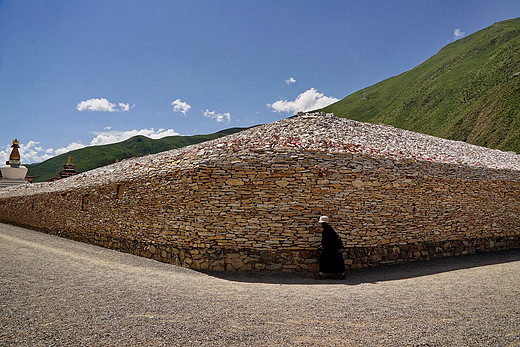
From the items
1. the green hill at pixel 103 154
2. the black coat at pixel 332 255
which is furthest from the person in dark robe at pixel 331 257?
the green hill at pixel 103 154

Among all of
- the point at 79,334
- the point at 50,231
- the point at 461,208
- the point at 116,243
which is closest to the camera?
the point at 79,334

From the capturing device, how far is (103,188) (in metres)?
11.0

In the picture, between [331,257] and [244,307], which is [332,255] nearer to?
[331,257]

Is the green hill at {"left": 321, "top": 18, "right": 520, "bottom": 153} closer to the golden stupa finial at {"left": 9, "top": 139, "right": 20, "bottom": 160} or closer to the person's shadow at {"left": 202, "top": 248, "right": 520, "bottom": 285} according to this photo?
the person's shadow at {"left": 202, "top": 248, "right": 520, "bottom": 285}

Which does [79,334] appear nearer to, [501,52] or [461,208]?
[461,208]

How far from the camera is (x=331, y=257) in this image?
23.7 feet

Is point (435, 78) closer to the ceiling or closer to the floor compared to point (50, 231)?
closer to the ceiling

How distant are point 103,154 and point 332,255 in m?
123

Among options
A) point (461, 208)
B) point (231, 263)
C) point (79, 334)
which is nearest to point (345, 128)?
point (461, 208)

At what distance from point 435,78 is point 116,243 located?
291 feet

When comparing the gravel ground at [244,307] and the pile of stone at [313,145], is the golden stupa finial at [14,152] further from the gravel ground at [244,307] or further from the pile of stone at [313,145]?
the gravel ground at [244,307]

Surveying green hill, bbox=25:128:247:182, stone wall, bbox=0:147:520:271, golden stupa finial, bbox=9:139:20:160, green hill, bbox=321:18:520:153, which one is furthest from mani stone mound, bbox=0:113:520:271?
green hill, bbox=25:128:247:182

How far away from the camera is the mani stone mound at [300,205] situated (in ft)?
25.1

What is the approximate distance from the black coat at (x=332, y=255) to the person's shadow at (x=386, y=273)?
286 millimetres
